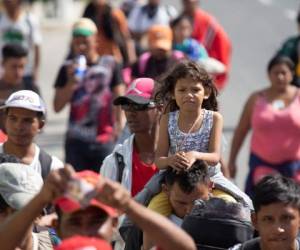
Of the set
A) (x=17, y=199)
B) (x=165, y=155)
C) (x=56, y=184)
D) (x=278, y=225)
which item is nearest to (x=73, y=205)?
(x=56, y=184)

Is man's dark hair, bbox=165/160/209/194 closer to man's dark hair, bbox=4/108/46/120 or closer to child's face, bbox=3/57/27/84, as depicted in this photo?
man's dark hair, bbox=4/108/46/120

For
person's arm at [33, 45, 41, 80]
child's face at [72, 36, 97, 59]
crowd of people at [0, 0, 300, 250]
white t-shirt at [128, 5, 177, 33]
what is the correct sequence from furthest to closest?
white t-shirt at [128, 5, 177, 33] → person's arm at [33, 45, 41, 80] → child's face at [72, 36, 97, 59] → crowd of people at [0, 0, 300, 250]

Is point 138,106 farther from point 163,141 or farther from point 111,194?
point 111,194

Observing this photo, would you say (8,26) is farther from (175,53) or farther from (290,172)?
(290,172)

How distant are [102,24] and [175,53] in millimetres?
2186

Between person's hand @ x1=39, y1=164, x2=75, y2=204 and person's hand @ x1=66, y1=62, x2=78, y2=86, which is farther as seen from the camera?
person's hand @ x1=66, y1=62, x2=78, y2=86

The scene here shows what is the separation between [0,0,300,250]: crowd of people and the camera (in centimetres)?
512

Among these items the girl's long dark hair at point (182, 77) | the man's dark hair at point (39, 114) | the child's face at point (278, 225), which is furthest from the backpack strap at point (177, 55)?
the child's face at point (278, 225)

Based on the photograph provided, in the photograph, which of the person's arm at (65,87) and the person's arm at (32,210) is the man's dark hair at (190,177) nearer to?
the person's arm at (32,210)

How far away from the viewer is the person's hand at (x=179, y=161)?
6.70 metres

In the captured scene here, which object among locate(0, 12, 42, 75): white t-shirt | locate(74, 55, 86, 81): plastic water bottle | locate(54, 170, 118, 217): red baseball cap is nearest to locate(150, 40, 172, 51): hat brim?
locate(74, 55, 86, 81): plastic water bottle

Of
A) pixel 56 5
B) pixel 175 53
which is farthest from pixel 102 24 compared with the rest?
pixel 56 5

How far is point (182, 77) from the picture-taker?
280 inches

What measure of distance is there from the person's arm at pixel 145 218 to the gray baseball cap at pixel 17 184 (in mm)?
1074
